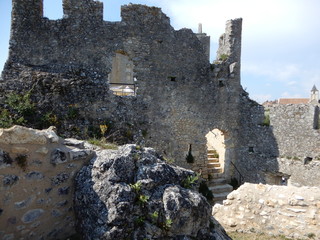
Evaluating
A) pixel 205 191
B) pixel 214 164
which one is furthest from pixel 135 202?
pixel 214 164

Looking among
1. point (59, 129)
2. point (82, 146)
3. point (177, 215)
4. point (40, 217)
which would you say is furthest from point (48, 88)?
point (177, 215)

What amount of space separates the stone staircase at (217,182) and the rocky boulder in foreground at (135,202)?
7.93m

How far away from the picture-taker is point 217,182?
12867 millimetres

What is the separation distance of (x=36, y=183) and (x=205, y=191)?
916cm

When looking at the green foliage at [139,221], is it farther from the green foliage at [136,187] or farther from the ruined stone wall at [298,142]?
the ruined stone wall at [298,142]

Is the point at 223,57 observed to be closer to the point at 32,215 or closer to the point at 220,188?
the point at 220,188

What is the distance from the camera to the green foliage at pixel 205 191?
11648 mm

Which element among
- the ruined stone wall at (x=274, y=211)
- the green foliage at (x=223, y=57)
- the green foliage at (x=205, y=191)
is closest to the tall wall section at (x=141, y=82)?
the green foliage at (x=223, y=57)

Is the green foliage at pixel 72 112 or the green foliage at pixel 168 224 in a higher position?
the green foliage at pixel 72 112

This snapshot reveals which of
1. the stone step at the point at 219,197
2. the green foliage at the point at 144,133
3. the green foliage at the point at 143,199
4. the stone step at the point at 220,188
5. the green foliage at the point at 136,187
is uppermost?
the green foliage at the point at 144,133

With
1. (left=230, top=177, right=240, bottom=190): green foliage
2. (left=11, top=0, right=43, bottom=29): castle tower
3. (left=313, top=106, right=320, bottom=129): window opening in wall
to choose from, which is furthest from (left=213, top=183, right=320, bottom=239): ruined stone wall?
(left=11, top=0, right=43, bottom=29): castle tower

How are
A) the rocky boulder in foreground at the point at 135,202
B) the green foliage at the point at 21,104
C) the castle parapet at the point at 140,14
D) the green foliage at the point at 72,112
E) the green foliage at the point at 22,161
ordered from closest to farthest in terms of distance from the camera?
the green foliage at the point at 22,161 < the rocky boulder in foreground at the point at 135,202 < the green foliage at the point at 21,104 < the green foliage at the point at 72,112 < the castle parapet at the point at 140,14

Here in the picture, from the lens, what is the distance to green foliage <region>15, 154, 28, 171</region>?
3531 millimetres

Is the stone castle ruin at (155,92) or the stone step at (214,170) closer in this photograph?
the stone castle ruin at (155,92)
